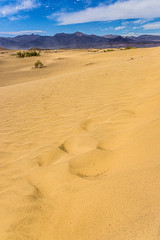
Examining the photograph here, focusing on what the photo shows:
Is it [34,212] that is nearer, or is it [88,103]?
[34,212]

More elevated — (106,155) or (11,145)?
(106,155)

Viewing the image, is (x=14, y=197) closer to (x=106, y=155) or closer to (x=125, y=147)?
(x=106, y=155)

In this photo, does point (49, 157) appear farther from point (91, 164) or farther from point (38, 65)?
A: point (38, 65)

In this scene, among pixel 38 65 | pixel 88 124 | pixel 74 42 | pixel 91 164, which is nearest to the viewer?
pixel 91 164

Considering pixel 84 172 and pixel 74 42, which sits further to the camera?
pixel 74 42

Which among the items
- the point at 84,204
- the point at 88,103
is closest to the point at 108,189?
the point at 84,204

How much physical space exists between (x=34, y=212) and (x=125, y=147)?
1176mm

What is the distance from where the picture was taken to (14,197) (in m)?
1.84

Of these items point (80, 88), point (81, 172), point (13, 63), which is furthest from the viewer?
point (13, 63)

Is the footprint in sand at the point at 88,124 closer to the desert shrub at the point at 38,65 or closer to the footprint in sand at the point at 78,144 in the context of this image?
the footprint in sand at the point at 78,144

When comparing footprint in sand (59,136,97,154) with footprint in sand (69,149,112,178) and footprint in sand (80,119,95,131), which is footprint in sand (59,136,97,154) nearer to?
footprint in sand (69,149,112,178)

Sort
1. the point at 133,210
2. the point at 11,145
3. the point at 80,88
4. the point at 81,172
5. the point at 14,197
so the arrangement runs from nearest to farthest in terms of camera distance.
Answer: the point at 133,210 → the point at 14,197 → the point at 81,172 → the point at 11,145 → the point at 80,88

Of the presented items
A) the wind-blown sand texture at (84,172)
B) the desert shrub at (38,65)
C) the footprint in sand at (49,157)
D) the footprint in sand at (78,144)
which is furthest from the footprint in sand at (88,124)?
the desert shrub at (38,65)

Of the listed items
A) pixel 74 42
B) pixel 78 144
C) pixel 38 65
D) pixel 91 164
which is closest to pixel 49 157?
pixel 78 144
